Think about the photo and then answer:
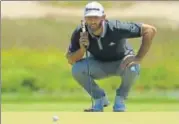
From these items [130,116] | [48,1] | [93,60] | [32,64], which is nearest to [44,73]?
[32,64]

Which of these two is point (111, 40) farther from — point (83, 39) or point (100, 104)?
point (100, 104)

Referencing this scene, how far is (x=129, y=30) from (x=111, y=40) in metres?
0.17

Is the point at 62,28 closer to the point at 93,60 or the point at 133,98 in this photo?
the point at 133,98

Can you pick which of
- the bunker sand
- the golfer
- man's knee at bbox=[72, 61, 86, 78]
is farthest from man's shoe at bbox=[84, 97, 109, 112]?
the bunker sand

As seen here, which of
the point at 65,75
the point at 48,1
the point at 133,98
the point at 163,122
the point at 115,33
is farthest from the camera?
the point at 48,1

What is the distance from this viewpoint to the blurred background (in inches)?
344

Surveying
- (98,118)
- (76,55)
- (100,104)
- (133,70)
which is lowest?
(98,118)

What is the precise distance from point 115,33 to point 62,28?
517cm

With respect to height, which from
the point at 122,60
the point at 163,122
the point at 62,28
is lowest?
the point at 163,122

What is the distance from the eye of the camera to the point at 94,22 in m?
4.73

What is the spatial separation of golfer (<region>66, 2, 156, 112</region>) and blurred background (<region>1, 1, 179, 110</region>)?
286cm

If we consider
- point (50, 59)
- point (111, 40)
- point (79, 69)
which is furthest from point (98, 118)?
point (50, 59)

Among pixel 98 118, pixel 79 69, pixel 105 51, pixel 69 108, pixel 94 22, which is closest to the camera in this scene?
pixel 98 118

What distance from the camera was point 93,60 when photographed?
17.0 ft
